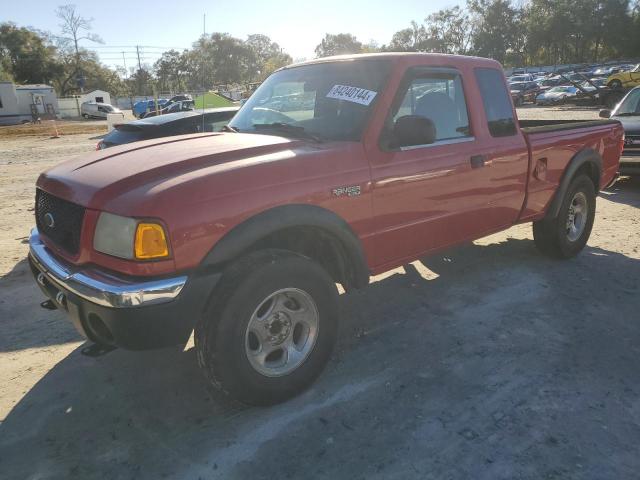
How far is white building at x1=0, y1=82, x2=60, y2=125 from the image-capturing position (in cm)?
4200

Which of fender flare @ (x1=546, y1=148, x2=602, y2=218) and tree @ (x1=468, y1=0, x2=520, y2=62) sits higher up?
tree @ (x1=468, y1=0, x2=520, y2=62)

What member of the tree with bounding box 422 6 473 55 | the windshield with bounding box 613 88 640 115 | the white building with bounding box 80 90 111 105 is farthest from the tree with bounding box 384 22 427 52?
the windshield with bounding box 613 88 640 115

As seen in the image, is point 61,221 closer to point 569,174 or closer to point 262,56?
Result: point 569,174

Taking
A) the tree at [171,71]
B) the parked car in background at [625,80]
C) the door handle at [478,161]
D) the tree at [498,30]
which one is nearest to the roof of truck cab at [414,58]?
the door handle at [478,161]

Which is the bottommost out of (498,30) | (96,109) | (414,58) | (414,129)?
(414,129)

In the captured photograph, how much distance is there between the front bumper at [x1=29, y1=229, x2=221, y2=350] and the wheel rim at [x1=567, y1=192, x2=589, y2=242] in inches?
165

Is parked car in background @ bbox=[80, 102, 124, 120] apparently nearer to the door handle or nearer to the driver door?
the driver door

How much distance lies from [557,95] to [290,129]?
34.1 metres

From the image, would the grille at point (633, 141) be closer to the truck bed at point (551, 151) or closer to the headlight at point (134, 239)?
the truck bed at point (551, 151)

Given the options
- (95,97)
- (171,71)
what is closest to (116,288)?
(95,97)

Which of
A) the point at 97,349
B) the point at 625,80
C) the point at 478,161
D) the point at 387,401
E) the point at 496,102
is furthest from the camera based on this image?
the point at 625,80

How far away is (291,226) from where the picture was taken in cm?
262

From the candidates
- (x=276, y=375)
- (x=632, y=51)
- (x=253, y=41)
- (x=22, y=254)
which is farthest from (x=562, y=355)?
(x=253, y=41)

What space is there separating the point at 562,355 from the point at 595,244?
3.02 m
